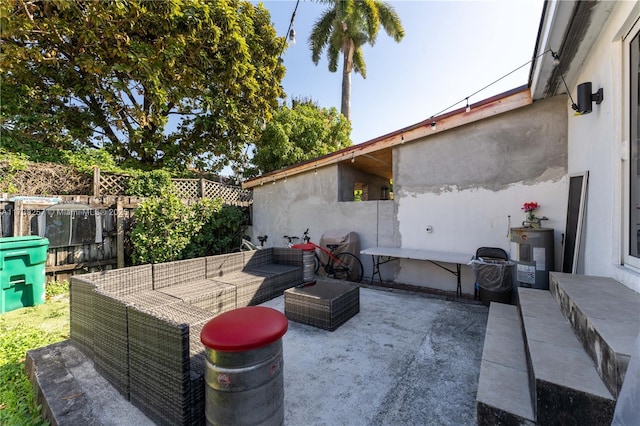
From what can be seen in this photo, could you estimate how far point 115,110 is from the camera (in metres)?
8.52

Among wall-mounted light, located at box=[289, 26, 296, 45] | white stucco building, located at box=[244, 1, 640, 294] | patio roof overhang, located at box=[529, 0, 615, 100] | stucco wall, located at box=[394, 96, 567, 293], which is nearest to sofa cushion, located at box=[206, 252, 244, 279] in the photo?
white stucco building, located at box=[244, 1, 640, 294]

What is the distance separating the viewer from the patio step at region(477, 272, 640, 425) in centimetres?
135

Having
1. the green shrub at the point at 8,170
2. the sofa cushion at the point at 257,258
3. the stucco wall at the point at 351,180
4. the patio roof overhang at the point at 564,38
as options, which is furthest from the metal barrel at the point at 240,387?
the green shrub at the point at 8,170

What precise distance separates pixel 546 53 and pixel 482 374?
359 cm

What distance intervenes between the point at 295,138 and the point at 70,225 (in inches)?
337

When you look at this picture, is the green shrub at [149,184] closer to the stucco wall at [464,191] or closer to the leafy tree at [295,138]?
the stucco wall at [464,191]

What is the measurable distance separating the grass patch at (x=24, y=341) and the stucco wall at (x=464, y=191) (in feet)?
16.1

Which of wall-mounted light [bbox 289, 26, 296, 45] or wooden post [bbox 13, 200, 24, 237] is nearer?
wooden post [bbox 13, 200, 24, 237]

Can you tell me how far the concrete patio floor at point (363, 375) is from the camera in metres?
1.88

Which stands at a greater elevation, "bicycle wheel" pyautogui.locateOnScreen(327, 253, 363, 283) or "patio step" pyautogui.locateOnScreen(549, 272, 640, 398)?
"patio step" pyautogui.locateOnScreen(549, 272, 640, 398)

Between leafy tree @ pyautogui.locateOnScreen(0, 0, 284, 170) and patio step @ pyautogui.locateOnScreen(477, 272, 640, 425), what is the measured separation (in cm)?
902

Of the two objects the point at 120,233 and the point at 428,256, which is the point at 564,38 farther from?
the point at 120,233

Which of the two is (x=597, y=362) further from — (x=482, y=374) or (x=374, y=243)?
(x=374, y=243)

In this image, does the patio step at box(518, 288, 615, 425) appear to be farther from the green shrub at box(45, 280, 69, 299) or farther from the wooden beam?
the wooden beam
